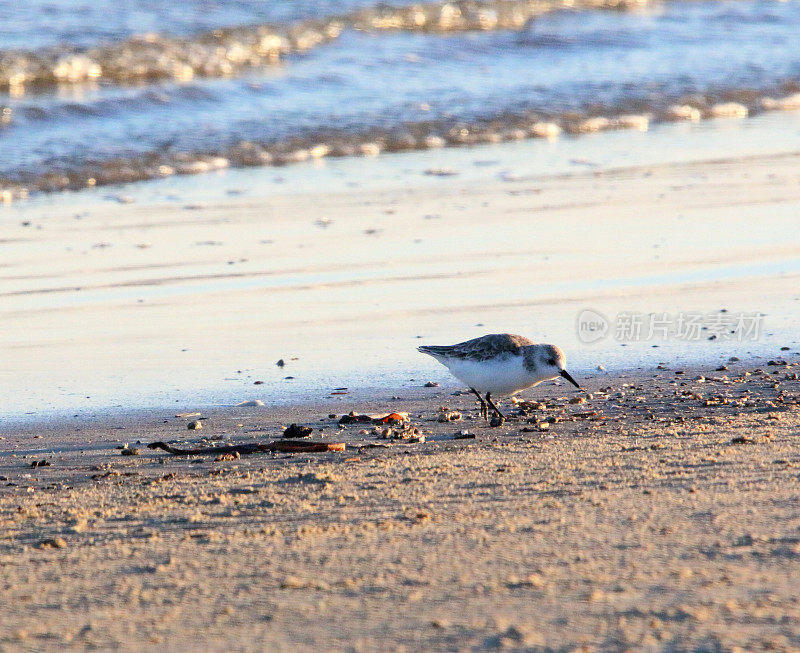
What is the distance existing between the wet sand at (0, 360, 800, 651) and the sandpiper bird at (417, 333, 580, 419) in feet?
0.63

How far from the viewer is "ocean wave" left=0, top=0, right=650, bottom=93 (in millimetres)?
15820

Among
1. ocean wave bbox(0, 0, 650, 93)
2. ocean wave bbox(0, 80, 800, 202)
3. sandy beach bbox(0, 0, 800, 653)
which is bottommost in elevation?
sandy beach bbox(0, 0, 800, 653)

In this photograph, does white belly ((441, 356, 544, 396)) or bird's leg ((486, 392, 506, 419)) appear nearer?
white belly ((441, 356, 544, 396))

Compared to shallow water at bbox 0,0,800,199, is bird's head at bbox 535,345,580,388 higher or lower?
lower

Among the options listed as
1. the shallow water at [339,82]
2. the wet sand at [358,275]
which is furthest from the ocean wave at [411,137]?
the wet sand at [358,275]

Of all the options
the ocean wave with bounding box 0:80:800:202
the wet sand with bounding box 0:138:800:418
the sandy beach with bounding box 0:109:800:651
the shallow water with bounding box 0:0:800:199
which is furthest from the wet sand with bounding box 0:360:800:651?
the shallow water with bounding box 0:0:800:199

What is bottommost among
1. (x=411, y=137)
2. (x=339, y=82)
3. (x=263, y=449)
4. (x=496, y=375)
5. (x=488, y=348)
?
(x=263, y=449)

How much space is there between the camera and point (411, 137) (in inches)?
523

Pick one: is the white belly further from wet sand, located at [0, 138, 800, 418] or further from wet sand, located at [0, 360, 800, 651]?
wet sand, located at [0, 138, 800, 418]

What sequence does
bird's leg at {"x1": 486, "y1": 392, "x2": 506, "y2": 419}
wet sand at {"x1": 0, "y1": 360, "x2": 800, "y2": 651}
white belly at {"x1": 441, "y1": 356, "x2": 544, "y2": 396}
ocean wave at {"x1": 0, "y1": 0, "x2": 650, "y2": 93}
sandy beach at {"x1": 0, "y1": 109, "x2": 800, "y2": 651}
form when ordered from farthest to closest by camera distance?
ocean wave at {"x1": 0, "y1": 0, "x2": 650, "y2": 93} < bird's leg at {"x1": 486, "y1": 392, "x2": 506, "y2": 419} < white belly at {"x1": 441, "y1": 356, "x2": 544, "y2": 396} < sandy beach at {"x1": 0, "y1": 109, "x2": 800, "y2": 651} < wet sand at {"x1": 0, "y1": 360, "x2": 800, "y2": 651}

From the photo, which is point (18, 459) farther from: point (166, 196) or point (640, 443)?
point (166, 196)

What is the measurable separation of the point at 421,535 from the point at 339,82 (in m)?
13.1

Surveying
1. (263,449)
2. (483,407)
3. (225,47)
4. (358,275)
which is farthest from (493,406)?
(225,47)

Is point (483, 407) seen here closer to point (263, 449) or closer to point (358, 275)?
point (263, 449)
